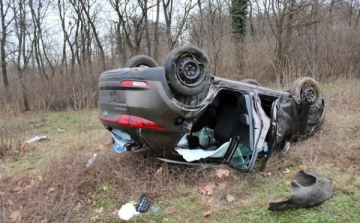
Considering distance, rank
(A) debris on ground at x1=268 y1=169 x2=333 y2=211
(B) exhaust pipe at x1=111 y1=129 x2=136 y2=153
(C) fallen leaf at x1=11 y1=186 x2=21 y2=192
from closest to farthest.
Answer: (A) debris on ground at x1=268 y1=169 x2=333 y2=211, (B) exhaust pipe at x1=111 y1=129 x2=136 y2=153, (C) fallen leaf at x1=11 y1=186 x2=21 y2=192

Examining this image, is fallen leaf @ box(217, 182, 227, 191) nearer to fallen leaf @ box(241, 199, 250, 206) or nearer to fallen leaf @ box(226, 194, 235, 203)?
fallen leaf @ box(226, 194, 235, 203)

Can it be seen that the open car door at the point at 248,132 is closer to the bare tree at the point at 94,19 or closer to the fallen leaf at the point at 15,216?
the fallen leaf at the point at 15,216

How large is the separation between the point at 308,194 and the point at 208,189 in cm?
111

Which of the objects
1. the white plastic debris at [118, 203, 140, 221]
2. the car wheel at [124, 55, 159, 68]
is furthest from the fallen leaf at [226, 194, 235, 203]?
the car wheel at [124, 55, 159, 68]

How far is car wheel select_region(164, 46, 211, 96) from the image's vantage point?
319 centimetres

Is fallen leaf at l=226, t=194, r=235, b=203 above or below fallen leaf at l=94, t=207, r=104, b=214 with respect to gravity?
above

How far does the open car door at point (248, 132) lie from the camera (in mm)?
3539

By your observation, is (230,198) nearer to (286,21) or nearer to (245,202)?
(245,202)

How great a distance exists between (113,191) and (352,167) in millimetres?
3026

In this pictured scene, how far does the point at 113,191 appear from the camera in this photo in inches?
144

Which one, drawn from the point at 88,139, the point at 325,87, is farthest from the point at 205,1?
the point at 88,139

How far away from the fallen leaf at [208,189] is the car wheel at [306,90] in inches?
87.6

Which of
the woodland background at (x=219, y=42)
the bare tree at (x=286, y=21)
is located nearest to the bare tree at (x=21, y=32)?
the woodland background at (x=219, y=42)

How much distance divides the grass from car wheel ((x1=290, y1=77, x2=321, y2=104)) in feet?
2.12
